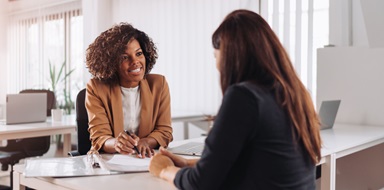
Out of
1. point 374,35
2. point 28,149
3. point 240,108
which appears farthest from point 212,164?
point 28,149

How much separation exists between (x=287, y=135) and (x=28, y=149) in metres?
3.14

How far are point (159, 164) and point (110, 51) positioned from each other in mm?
823

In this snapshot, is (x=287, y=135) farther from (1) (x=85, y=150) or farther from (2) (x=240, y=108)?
(1) (x=85, y=150)

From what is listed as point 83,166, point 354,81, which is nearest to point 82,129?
point 83,166

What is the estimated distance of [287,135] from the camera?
40.8 inches

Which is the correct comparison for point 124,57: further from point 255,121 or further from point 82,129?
point 255,121

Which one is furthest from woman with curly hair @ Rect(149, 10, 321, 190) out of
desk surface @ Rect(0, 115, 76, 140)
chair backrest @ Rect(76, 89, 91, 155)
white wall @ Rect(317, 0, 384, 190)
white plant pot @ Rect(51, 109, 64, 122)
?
white plant pot @ Rect(51, 109, 64, 122)

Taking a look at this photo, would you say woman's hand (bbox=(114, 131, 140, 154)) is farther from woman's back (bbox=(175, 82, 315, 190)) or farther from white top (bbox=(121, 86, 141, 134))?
woman's back (bbox=(175, 82, 315, 190))

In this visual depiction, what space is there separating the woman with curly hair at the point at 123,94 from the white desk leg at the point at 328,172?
77 cm

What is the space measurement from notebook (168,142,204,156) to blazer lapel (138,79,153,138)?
0.20m

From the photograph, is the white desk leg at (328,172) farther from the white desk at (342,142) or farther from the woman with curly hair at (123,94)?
the woman with curly hair at (123,94)

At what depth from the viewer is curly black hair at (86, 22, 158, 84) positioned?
199cm

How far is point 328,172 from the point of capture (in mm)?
1969

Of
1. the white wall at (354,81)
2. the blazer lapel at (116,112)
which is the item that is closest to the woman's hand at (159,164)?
the blazer lapel at (116,112)
